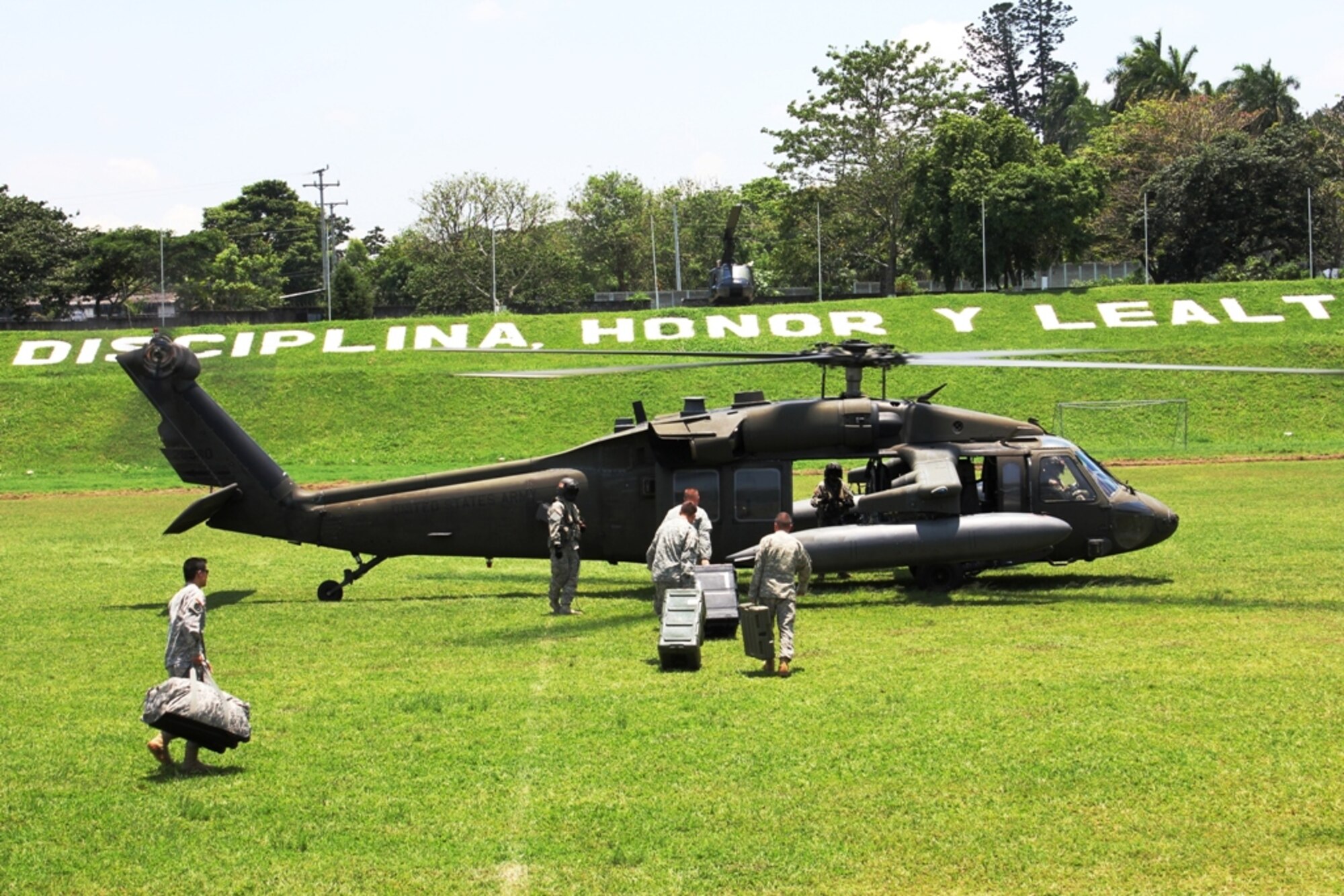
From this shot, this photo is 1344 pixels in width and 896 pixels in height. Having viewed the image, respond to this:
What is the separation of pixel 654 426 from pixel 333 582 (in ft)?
18.6

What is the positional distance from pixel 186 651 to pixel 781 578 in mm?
5868

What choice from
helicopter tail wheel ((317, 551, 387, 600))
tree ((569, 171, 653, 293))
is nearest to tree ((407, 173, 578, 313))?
tree ((569, 171, 653, 293))

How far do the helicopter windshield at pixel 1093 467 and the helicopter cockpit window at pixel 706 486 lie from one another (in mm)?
4877

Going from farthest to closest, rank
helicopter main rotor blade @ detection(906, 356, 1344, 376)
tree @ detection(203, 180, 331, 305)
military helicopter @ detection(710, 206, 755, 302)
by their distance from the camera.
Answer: tree @ detection(203, 180, 331, 305), military helicopter @ detection(710, 206, 755, 302), helicopter main rotor blade @ detection(906, 356, 1344, 376)

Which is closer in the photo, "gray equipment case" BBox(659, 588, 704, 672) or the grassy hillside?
"gray equipment case" BBox(659, 588, 704, 672)

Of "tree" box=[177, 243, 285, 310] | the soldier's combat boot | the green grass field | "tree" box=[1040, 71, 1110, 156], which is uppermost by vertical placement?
"tree" box=[1040, 71, 1110, 156]

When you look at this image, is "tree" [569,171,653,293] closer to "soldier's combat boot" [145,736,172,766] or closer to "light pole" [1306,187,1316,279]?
"light pole" [1306,187,1316,279]

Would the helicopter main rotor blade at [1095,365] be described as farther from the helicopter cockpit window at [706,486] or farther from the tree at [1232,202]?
the tree at [1232,202]

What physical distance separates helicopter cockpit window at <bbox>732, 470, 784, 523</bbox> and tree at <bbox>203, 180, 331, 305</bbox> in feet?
413

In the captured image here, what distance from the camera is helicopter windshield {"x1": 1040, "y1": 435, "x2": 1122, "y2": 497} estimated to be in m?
20.1

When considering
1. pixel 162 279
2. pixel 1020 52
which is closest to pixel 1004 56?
pixel 1020 52

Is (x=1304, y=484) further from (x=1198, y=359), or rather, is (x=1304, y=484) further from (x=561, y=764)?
(x=561, y=764)

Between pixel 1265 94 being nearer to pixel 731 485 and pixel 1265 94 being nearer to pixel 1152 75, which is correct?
pixel 1152 75

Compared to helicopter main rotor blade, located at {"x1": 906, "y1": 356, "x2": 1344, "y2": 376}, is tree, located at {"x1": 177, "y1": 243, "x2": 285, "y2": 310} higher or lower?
higher
